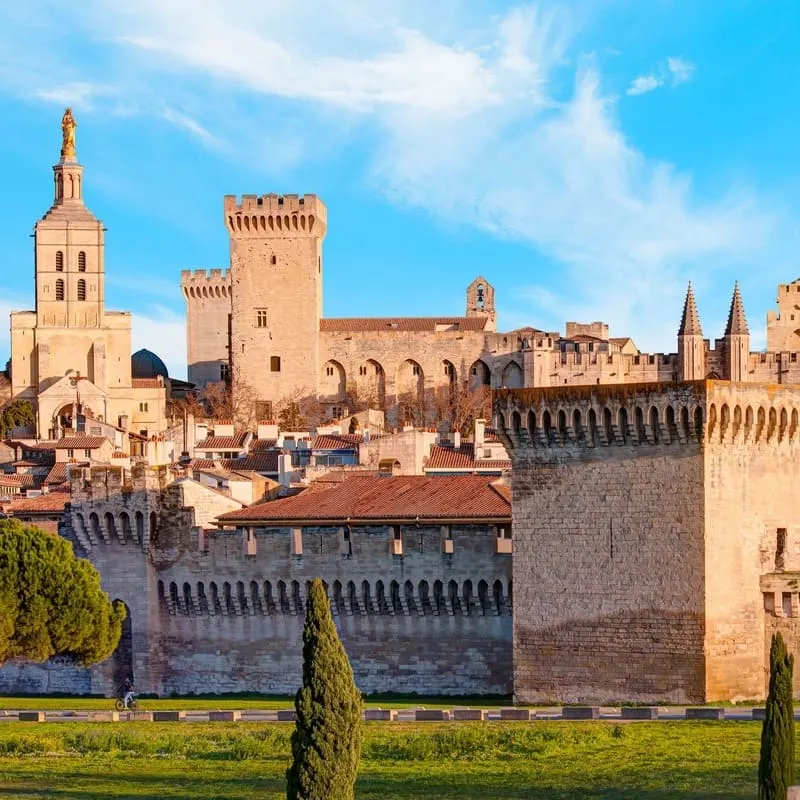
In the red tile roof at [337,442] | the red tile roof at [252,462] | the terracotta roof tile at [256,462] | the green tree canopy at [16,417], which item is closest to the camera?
the red tile roof at [252,462]

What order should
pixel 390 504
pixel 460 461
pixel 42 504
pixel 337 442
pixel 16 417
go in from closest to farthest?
pixel 390 504 < pixel 42 504 < pixel 460 461 < pixel 337 442 < pixel 16 417

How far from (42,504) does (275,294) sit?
2864 inches

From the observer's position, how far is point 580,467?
4819 cm

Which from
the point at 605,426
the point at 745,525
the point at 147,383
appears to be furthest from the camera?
the point at 147,383

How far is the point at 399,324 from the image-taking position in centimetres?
14425

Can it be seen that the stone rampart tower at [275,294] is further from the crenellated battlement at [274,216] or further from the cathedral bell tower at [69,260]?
the cathedral bell tower at [69,260]

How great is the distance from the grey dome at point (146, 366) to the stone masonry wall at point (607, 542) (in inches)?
4370

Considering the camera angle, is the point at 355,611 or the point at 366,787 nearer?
Answer: the point at 366,787

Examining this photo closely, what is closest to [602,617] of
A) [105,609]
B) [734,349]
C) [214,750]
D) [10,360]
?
[214,750]

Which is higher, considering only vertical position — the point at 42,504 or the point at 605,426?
the point at 605,426

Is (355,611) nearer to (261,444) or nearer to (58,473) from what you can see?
(58,473)

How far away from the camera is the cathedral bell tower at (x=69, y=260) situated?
153 metres

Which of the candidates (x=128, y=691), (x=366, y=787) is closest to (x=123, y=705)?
(x=128, y=691)

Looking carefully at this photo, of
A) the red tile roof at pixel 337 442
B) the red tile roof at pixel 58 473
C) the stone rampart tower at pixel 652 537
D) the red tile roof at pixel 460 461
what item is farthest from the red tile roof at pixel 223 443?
the stone rampart tower at pixel 652 537
